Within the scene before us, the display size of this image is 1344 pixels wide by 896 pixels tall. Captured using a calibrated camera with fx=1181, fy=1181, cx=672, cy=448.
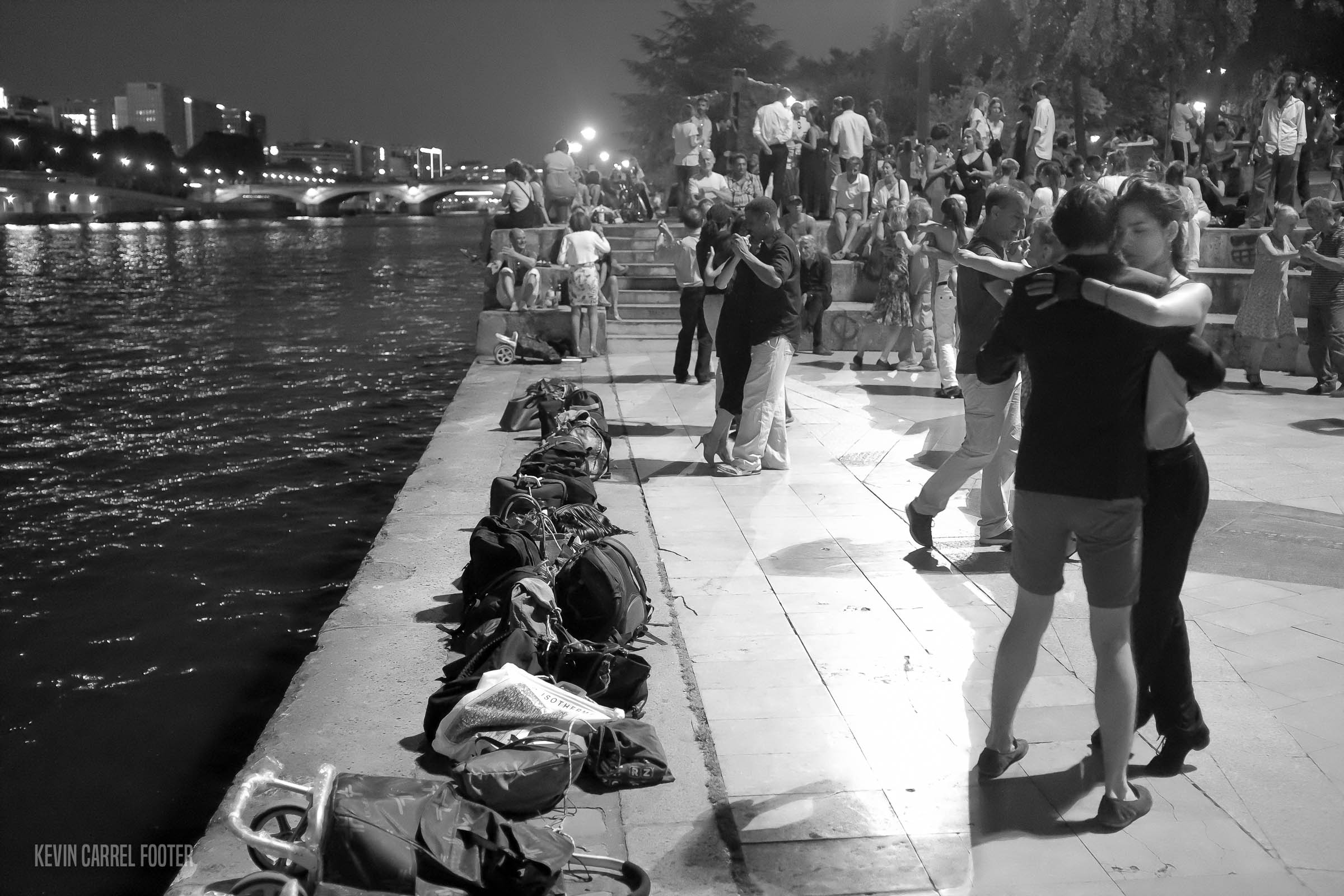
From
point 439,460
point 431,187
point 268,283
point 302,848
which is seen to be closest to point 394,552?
point 439,460

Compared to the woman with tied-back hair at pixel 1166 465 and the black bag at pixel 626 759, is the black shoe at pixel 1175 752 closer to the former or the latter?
the woman with tied-back hair at pixel 1166 465

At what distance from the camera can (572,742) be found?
3.86m

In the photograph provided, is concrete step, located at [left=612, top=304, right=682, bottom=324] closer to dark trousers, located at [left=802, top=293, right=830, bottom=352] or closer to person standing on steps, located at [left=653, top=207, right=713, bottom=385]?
dark trousers, located at [left=802, top=293, right=830, bottom=352]

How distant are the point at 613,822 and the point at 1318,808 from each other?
2.21m

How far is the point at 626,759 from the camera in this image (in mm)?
3914

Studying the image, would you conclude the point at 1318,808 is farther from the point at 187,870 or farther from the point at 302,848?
the point at 187,870

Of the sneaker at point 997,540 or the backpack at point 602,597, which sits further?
the sneaker at point 997,540

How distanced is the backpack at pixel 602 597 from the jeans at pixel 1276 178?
14111 millimetres

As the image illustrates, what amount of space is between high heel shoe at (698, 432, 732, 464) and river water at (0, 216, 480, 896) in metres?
3.02

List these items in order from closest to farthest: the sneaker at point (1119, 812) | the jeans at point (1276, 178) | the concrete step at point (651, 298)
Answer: the sneaker at point (1119, 812), the jeans at point (1276, 178), the concrete step at point (651, 298)

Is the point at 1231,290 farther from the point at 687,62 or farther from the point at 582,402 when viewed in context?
the point at 687,62

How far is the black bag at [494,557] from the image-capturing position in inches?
208

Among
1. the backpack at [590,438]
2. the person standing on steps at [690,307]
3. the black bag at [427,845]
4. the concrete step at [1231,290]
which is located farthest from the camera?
the concrete step at [1231,290]

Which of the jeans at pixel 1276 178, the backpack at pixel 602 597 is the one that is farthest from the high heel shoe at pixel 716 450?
the jeans at pixel 1276 178
